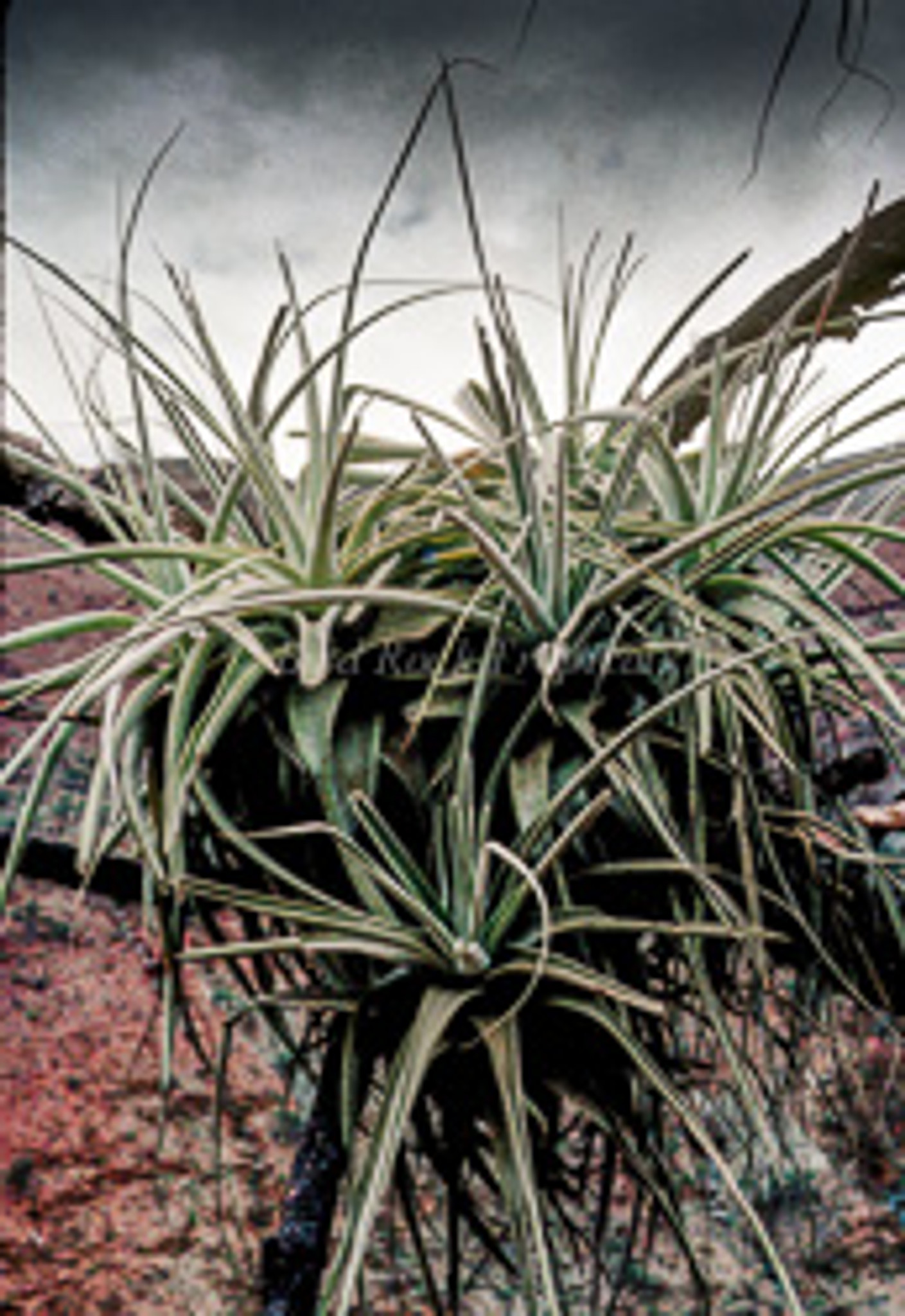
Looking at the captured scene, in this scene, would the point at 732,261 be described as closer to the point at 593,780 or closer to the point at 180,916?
the point at 593,780

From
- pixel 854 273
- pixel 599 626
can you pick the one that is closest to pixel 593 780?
pixel 599 626

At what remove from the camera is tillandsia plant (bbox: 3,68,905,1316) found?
1.34 feet

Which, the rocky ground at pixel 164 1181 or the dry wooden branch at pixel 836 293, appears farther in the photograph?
the rocky ground at pixel 164 1181

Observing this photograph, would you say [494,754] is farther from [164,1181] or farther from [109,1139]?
[109,1139]

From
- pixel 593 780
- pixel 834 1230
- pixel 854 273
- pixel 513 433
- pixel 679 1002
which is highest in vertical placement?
pixel 854 273

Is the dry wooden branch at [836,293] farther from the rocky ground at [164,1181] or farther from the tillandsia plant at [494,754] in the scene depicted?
the rocky ground at [164,1181]

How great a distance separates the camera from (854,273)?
0.75m

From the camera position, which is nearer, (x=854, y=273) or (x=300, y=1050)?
(x=300, y=1050)

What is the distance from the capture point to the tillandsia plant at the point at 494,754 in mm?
408

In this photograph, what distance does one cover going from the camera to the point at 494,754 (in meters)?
0.47

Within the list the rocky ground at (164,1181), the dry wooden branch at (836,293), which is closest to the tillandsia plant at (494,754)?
the dry wooden branch at (836,293)

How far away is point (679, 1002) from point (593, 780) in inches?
5.9

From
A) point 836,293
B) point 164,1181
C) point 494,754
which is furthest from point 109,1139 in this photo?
point 836,293

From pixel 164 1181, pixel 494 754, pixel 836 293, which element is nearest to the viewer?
pixel 494 754
